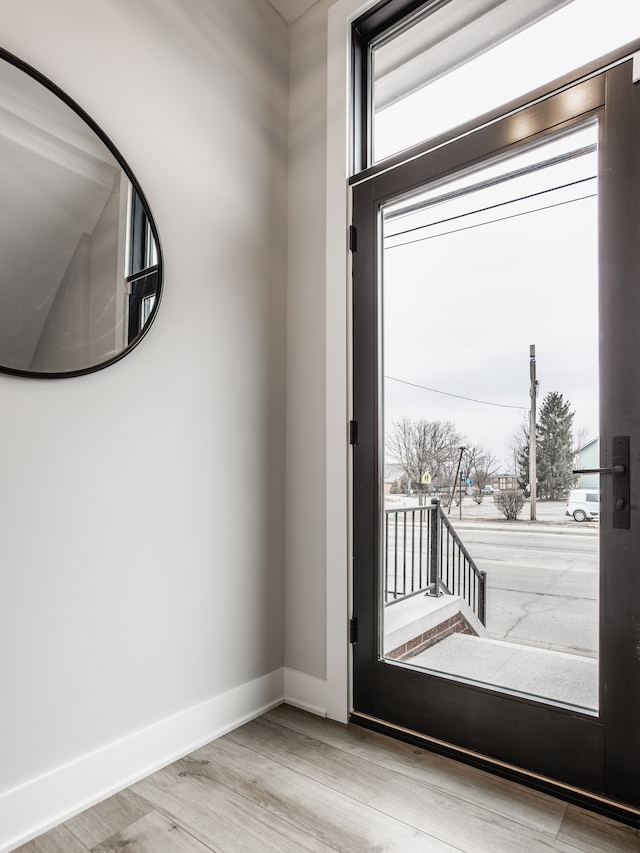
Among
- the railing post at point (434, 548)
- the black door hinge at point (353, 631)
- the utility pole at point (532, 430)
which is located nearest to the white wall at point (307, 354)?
the black door hinge at point (353, 631)

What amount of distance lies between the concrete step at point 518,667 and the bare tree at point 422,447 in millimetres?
516

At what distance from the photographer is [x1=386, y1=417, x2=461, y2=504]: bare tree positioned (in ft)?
6.45

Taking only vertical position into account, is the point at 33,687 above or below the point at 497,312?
below

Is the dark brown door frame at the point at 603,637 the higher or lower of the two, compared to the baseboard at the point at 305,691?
higher

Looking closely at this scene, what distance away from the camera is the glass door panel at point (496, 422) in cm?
166

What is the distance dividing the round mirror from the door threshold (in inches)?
62.2

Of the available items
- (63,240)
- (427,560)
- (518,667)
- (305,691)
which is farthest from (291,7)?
(305,691)

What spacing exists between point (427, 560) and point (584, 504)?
1.90 feet

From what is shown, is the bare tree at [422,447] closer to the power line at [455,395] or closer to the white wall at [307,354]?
the power line at [455,395]

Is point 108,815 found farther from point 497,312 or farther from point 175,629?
point 497,312

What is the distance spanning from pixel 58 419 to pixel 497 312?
4.66ft

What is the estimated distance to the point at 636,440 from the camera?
5.00 ft

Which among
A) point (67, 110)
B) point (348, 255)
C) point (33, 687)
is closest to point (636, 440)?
point (348, 255)

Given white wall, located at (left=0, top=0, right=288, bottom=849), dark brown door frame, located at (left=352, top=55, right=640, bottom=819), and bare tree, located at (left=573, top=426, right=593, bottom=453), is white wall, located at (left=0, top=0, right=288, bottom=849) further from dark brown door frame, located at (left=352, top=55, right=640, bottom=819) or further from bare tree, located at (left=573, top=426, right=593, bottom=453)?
bare tree, located at (left=573, top=426, right=593, bottom=453)
